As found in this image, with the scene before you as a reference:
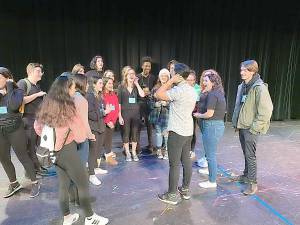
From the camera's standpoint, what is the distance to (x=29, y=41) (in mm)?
5004

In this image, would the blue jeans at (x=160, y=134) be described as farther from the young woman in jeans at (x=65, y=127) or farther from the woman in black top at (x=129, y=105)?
the young woman in jeans at (x=65, y=127)

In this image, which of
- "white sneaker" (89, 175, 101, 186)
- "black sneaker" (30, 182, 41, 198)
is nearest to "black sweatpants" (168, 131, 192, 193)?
"white sneaker" (89, 175, 101, 186)

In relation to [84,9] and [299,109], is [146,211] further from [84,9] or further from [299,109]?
[299,109]

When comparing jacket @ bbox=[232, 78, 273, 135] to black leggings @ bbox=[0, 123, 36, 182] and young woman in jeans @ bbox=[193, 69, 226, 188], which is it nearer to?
young woman in jeans @ bbox=[193, 69, 226, 188]

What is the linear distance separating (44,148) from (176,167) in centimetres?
127

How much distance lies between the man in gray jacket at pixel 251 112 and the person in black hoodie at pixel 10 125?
231 cm

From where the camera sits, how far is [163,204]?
2889 mm

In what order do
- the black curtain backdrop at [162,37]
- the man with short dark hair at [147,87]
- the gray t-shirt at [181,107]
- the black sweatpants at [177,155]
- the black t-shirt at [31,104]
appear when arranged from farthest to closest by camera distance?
the black curtain backdrop at [162,37]
the man with short dark hair at [147,87]
the black t-shirt at [31,104]
the black sweatpants at [177,155]
the gray t-shirt at [181,107]

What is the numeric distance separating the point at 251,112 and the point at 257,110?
0.26ft

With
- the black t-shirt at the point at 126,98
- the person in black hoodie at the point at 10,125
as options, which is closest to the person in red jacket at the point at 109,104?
the black t-shirt at the point at 126,98

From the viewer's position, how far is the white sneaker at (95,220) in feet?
7.93

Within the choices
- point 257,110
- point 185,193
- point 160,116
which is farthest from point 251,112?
point 160,116

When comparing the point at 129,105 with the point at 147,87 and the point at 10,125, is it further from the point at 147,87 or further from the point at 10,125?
the point at 10,125

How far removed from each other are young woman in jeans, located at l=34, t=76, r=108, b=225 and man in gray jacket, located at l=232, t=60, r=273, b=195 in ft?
5.65
